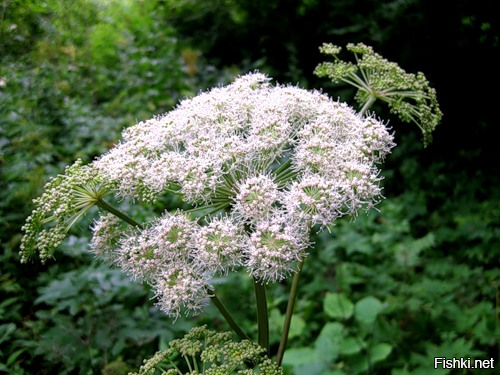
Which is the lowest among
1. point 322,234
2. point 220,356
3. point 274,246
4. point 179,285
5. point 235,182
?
point 220,356

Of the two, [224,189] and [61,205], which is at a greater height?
[224,189]

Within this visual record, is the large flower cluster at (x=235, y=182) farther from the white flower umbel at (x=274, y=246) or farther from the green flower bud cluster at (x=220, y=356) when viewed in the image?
the green flower bud cluster at (x=220, y=356)

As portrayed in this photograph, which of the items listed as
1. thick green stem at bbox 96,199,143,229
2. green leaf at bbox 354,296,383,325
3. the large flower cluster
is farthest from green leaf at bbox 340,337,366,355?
thick green stem at bbox 96,199,143,229

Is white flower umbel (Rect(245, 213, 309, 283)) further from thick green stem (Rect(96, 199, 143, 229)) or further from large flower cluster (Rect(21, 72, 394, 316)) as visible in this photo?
thick green stem (Rect(96, 199, 143, 229))

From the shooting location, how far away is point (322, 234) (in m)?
4.38

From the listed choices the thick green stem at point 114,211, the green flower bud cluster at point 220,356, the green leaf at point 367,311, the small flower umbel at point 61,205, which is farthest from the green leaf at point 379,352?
the small flower umbel at point 61,205

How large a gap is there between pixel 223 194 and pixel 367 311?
1.98 meters

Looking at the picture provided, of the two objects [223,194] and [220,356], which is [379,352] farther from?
[223,194]

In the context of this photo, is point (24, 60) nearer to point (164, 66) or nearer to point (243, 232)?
point (243, 232)

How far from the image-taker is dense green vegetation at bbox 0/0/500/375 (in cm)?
264

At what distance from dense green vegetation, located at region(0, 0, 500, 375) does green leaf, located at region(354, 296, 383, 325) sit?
0.05 ft

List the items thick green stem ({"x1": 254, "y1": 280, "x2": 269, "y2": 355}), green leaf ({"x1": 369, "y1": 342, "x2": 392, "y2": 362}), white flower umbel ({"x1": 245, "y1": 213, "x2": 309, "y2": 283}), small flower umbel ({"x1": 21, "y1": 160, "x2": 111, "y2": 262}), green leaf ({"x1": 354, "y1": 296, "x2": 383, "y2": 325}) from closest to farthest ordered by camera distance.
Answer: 1. white flower umbel ({"x1": 245, "y1": 213, "x2": 309, "y2": 283})
2. small flower umbel ({"x1": 21, "y1": 160, "x2": 111, "y2": 262})
3. thick green stem ({"x1": 254, "y1": 280, "x2": 269, "y2": 355})
4. green leaf ({"x1": 369, "y1": 342, "x2": 392, "y2": 362})
5. green leaf ({"x1": 354, "y1": 296, "x2": 383, "y2": 325})

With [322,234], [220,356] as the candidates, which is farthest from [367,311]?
[220,356]

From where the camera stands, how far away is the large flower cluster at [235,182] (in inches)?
60.1
